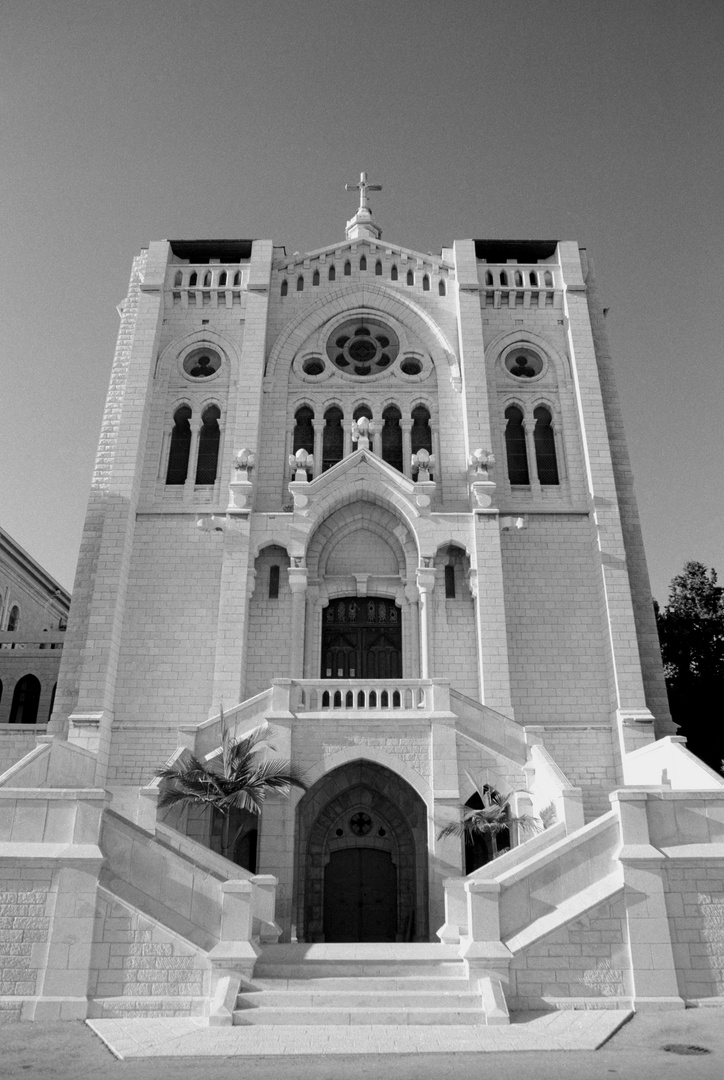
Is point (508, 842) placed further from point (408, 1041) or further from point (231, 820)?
point (408, 1041)

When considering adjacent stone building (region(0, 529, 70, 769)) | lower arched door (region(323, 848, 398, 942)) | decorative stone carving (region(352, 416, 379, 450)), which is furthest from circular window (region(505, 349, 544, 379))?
adjacent stone building (region(0, 529, 70, 769))

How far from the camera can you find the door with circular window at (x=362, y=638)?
23938mm

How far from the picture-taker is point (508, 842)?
1948 centimetres

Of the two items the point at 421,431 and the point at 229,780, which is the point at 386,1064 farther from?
the point at 421,431

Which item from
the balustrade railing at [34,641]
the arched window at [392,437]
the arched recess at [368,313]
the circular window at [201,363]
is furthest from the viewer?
the balustrade railing at [34,641]

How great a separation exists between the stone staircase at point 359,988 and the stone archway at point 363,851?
500 centimetres

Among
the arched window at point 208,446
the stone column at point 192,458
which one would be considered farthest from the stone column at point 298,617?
the arched window at point 208,446

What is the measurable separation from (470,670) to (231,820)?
7571mm

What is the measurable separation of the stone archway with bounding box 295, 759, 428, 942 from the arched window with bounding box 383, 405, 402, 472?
10380mm

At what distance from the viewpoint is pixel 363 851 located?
1984 centimetres

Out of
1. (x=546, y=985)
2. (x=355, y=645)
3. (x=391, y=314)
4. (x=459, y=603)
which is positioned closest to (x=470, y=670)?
(x=459, y=603)

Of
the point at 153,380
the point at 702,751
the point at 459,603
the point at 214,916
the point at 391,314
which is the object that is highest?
the point at 391,314

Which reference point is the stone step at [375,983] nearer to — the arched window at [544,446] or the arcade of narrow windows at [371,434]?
the arcade of narrow windows at [371,434]

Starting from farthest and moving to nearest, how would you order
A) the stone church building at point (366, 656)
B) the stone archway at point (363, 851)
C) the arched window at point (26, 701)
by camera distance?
1. the arched window at point (26, 701)
2. the stone archway at point (363, 851)
3. the stone church building at point (366, 656)
